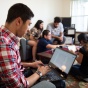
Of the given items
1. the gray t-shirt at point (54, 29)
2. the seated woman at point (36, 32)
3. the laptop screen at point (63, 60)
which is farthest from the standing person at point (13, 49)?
the gray t-shirt at point (54, 29)

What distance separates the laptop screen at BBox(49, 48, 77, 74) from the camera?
1.60 m

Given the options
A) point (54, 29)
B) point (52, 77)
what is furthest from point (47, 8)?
point (52, 77)

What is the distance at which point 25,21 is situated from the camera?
1.09 metres

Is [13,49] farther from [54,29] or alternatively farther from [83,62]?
[54,29]

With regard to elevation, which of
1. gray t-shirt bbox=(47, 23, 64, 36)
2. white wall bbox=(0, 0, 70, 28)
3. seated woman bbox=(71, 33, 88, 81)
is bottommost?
seated woman bbox=(71, 33, 88, 81)

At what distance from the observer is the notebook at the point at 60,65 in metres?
1.58

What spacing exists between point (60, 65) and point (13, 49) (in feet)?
2.74

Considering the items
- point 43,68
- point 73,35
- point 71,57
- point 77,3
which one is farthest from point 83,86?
point 77,3

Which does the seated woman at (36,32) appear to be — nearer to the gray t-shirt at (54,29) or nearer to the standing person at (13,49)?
the gray t-shirt at (54,29)

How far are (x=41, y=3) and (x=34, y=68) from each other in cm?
410

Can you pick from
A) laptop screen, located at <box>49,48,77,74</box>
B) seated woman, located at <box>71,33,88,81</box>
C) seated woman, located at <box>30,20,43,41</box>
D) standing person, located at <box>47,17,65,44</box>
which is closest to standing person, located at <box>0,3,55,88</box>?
laptop screen, located at <box>49,48,77,74</box>

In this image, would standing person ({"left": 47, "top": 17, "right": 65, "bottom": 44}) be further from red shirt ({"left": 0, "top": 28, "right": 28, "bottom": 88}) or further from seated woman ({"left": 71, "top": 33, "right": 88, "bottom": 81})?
red shirt ({"left": 0, "top": 28, "right": 28, "bottom": 88})

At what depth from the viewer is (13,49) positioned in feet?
3.34

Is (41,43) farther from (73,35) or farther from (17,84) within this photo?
(73,35)
